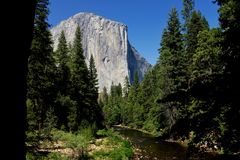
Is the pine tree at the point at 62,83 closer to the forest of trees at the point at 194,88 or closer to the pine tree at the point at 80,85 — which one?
the pine tree at the point at 80,85

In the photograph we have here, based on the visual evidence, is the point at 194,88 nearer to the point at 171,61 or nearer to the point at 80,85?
the point at 171,61

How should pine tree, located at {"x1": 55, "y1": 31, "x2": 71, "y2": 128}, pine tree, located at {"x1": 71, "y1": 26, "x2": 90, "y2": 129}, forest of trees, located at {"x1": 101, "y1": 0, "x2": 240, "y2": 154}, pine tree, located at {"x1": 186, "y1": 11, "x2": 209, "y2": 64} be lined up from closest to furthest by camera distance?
forest of trees, located at {"x1": 101, "y1": 0, "x2": 240, "y2": 154} → pine tree, located at {"x1": 55, "y1": 31, "x2": 71, "y2": 128} → pine tree, located at {"x1": 186, "y1": 11, "x2": 209, "y2": 64} → pine tree, located at {"x1": 71, "y1": 26, "x2": 90, "y2": 129}

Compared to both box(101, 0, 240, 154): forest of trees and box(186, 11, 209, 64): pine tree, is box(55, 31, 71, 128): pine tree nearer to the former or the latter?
box(101, 0, 240, 154): forest of trees

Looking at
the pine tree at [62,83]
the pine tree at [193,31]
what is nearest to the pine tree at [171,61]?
the pine tree at [193,31]

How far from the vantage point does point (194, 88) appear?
21.9ft

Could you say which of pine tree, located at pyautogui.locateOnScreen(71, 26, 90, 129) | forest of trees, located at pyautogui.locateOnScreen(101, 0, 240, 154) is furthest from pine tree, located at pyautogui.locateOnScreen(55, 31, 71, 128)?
forest of trees, located at pyautogui.locateOnScreen(101, 0, 240, 154)

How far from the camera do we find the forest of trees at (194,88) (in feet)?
21.8

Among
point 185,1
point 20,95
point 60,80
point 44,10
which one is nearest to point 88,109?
point 60,80


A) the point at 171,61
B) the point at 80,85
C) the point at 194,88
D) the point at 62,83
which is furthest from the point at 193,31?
the point at 194,88

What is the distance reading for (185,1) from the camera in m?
61.8

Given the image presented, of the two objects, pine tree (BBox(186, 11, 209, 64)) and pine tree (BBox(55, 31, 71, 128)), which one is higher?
pine tree (BBox(186, 11, 209, 64))

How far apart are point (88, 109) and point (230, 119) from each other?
160 feet

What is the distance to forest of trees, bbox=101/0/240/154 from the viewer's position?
6656 millimetres

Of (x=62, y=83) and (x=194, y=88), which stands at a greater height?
(x=62, y=83)
